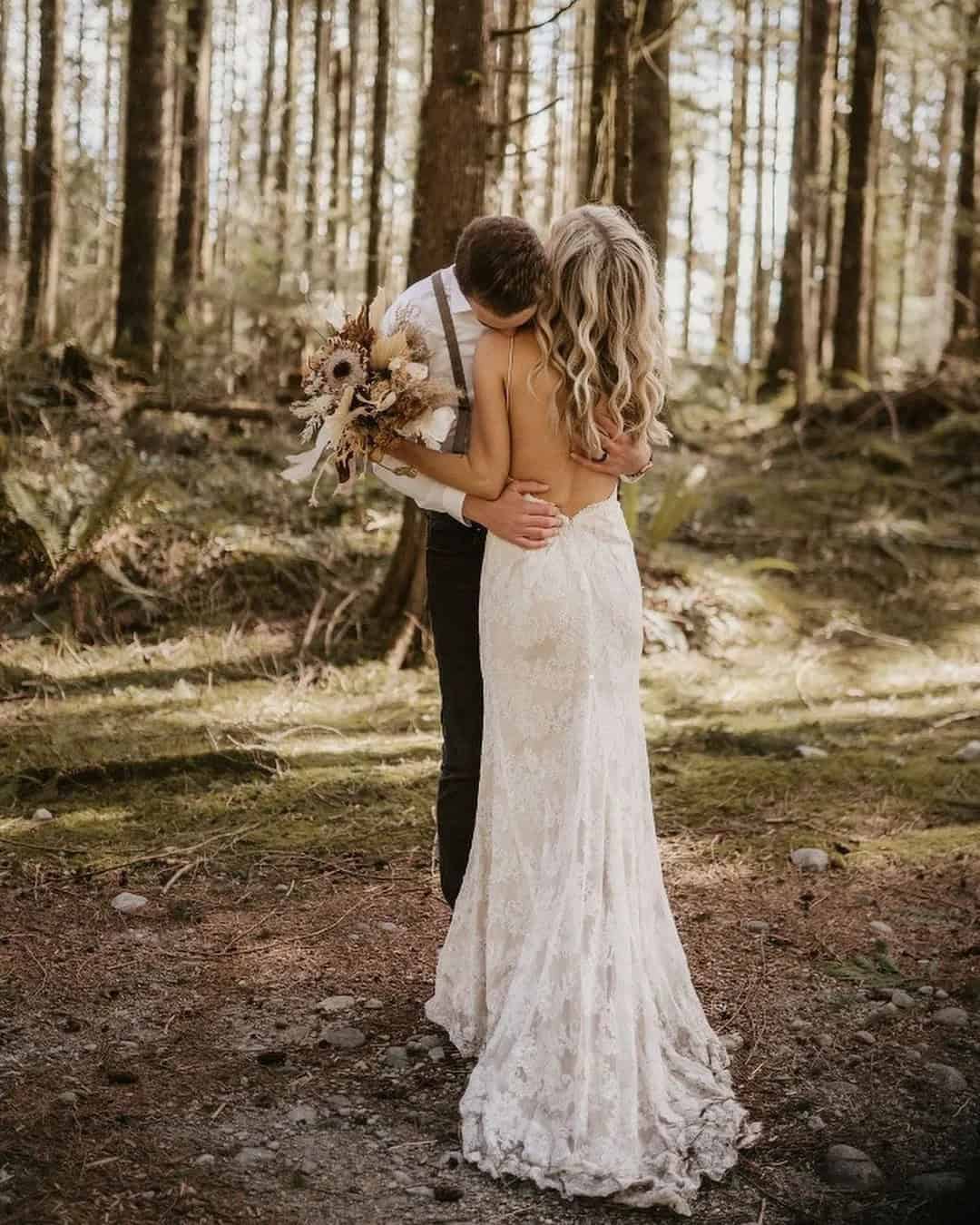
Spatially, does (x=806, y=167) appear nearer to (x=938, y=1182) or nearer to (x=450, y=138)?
(x=450, y=138)

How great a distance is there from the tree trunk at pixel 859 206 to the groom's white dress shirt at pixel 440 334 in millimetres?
13245

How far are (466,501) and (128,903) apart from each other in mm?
2315

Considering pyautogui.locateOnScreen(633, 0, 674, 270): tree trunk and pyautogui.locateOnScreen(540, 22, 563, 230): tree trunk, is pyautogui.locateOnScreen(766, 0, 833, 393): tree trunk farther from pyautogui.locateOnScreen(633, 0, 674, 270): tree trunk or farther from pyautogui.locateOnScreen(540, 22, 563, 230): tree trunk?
pyautogui.locateOnScreen(540, 22, 563, 230): tree trunk

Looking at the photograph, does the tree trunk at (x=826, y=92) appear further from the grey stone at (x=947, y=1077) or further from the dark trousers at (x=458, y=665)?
the grey stone at (x=947, y=1077)

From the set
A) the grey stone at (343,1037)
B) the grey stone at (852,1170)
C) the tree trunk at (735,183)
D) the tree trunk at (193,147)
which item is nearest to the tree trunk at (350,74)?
the tree trunk at (193,147)

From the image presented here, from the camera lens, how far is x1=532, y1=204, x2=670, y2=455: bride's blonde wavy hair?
344 cm

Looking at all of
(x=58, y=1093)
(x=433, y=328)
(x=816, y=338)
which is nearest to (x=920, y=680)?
(x=433, y=328)

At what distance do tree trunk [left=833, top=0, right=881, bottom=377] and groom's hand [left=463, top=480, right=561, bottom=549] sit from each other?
1358cm

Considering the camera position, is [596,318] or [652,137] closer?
[596,318]

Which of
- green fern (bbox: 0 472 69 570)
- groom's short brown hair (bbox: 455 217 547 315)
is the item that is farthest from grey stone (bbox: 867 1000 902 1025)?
green fern (bbox: 0 472 69 570)

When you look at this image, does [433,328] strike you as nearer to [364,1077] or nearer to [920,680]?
[364,1077]

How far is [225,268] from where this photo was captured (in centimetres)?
1628

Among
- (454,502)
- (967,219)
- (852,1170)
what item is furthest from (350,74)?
(852,1170)

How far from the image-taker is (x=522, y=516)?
3670mm
